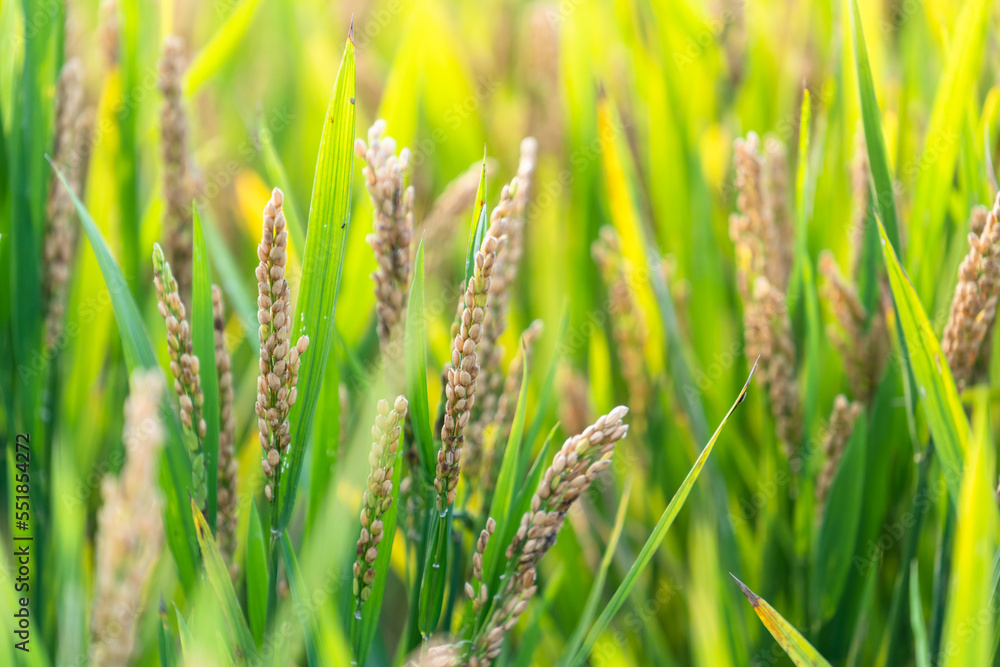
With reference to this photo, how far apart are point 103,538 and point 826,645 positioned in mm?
744

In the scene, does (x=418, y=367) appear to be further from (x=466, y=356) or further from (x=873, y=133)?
(x=873, y=133)

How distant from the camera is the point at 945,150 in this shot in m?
0.75

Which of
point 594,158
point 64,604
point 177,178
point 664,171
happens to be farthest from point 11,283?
point 664,171

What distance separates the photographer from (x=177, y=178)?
31.2 inches

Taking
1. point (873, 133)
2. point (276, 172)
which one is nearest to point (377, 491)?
point (276, 172)

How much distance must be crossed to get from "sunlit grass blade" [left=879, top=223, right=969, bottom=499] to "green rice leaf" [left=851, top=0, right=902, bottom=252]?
0.27ft

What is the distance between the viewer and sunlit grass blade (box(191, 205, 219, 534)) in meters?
0.57

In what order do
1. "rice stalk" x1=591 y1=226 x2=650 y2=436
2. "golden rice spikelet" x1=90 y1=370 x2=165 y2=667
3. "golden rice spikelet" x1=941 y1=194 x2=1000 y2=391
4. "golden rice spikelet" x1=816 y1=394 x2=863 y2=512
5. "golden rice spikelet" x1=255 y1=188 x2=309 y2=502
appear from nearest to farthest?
"golden rice spikelet" x1=90 y1=370 x2=165 y2=667, "golden rice spikelet" x1=255 y1=188 x2=309 y2=502, "golden rice spikelet" x1=941 y1=194 x2=1000 y2=391, "golden rice spikelet" x1=816 y1=394 x2=863 y2=512, "rice stalk" x1=591 y1=226 x2=650 y2=436

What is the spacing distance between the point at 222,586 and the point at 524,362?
0.28 meters

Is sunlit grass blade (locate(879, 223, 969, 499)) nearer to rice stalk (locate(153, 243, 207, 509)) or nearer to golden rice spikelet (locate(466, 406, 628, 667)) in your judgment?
golden rice spikelet (locate(466, 406, 628, 667))

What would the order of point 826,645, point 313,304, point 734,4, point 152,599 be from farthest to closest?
point 734,4 → point 826,645 → point 152,599 → point 313,304

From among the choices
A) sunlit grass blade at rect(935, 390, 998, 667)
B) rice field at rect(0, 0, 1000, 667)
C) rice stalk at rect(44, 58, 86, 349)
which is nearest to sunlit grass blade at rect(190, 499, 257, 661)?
rice field at rect(0, 0, 1000, 667)

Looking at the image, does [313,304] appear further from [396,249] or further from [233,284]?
[233,284]

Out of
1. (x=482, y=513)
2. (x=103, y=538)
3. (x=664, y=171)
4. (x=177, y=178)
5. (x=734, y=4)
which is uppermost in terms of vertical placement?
(x=734, y=4)
